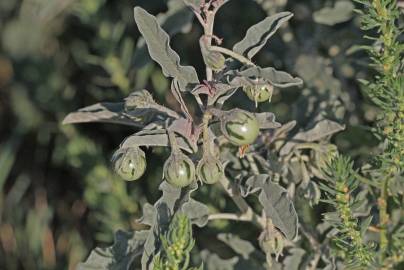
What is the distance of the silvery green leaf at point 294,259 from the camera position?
1663 millimetres

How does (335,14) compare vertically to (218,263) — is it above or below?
above

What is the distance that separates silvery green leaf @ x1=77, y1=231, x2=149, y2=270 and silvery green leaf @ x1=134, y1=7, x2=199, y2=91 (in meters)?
0.35

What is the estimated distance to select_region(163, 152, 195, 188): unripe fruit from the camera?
1.34 metres

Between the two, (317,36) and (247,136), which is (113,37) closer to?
(317,36)

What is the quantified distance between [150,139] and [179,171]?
10 centimetres

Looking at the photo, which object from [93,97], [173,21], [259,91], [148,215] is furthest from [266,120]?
[93,97]

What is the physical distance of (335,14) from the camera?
2037 millimetres

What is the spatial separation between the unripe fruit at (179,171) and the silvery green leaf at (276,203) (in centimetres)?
16

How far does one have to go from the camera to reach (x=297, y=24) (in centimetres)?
258

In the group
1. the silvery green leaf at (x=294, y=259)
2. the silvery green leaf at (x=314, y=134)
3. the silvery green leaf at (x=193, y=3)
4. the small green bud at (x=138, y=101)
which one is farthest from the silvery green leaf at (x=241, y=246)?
the silvery green leaf at (x=193, y=3)

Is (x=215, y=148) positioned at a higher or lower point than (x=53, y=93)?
higher

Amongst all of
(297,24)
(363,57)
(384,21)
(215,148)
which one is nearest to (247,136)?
(215,148)

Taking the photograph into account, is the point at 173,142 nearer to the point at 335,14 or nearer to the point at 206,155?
the point at 206,155

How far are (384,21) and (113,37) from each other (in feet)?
3.32
